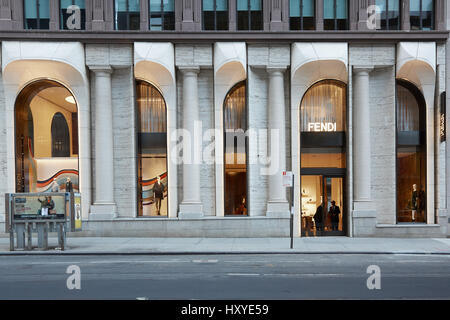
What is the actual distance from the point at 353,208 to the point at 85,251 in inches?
498

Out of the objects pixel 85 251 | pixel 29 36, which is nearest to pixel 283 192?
pixel 85 251

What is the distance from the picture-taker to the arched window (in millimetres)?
18047

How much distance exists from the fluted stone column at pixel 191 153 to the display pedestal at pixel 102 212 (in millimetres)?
3485

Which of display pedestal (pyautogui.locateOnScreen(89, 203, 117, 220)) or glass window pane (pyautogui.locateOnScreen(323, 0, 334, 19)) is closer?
display pedestal (pyautogui.locateOnScreen(89, 203, 117, 220))

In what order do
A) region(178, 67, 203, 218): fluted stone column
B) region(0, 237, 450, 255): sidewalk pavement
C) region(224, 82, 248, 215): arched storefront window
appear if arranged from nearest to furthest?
region(0, 237, 450, 255): sidewalk pavement → region(178, 67, 203, 218): fluted stone column → region(224, 82, 248, 215): arched storefront window

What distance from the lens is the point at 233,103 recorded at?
18.2m

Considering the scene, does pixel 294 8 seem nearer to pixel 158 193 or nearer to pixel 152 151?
pixel 152 151

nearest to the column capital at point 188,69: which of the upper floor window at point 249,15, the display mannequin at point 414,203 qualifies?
the upper floor window at point 249,15

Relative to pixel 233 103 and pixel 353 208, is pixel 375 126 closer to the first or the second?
pixel 353 208

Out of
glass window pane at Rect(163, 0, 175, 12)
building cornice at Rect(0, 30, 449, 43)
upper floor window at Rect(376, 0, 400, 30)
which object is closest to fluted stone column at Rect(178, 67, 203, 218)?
building cornice at Rect(0, 30, 449, 43)

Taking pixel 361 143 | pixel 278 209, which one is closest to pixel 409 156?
pixel 361 143

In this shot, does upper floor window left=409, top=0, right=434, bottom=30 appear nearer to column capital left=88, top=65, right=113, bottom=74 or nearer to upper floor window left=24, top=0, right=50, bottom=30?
column capital left=88, top=65, right=113, bottom=74

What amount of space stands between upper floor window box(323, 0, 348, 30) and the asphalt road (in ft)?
37.7

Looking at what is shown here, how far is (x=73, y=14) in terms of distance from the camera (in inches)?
688
